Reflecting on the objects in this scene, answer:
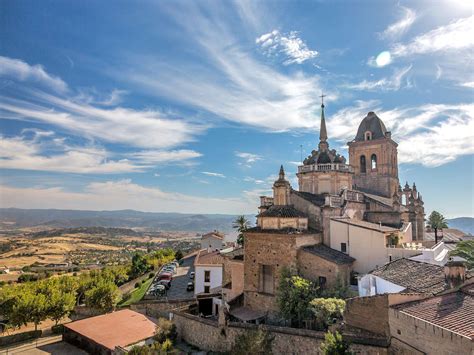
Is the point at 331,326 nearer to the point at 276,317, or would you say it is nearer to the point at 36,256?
the point at 276,317

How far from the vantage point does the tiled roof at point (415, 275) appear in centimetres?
1617

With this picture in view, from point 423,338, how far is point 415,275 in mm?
7366

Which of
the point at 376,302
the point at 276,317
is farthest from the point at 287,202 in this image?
the point at 376,302

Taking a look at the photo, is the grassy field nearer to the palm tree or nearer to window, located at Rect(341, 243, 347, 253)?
window, located at Rect(341, 243, 347, 253)

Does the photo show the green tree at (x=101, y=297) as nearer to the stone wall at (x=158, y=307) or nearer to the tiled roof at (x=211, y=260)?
the stone wall at (x=158, y=307)

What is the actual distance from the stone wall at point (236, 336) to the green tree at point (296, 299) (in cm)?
199

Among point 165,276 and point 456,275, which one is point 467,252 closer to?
point 456,275

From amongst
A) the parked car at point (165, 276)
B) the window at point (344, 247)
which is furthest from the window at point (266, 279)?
the parked car at point (165, 276)

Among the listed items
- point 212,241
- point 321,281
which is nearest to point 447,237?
point 321,281

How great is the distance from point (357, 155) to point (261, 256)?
25.6 meters

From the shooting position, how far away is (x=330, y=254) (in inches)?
936

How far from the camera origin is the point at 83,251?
11862 centimetres

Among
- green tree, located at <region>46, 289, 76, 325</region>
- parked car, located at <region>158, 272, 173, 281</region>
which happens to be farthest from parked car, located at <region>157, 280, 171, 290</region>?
green tree, located at <region>46, 289, 76, 325</region>

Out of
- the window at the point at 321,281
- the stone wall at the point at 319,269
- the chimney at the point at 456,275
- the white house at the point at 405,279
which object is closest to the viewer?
the chimney at the point at 456,275
